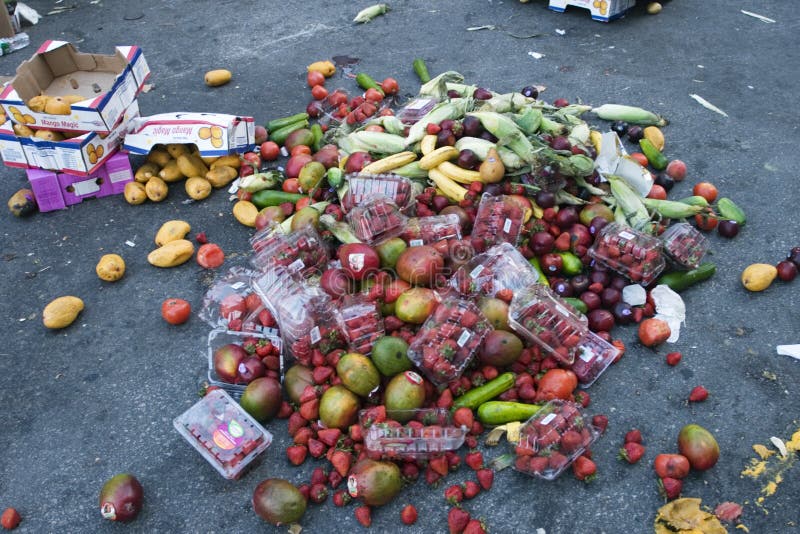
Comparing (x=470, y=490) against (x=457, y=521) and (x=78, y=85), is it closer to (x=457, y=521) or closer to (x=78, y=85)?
(x=457, y=521)

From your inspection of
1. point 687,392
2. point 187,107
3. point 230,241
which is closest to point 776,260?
point 687,392

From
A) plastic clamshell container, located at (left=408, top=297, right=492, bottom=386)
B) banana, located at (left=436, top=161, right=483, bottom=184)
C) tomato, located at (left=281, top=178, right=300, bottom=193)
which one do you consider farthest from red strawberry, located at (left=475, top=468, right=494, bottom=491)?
tomato, located at (left=281, top=178, right=300, bottom=193)

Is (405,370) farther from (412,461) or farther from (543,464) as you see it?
(543,464)

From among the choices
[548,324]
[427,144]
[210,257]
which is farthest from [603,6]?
[210,257]

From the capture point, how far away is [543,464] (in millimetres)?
3311

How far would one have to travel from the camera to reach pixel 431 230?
448 cm

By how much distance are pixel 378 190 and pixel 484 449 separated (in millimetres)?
2183

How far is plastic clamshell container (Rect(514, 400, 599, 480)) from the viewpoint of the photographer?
3.32 meters

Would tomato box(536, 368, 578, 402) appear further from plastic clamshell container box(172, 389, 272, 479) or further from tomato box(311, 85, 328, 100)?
tomato box(311, 85, 328, 100)

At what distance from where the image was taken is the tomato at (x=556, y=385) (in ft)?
12.0

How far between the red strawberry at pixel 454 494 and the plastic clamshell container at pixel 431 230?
69.0 inches

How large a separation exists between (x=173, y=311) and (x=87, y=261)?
1300 millimetres

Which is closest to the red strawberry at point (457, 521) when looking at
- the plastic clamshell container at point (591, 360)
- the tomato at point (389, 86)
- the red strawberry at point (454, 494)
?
the red strawberry at point (454, 494)

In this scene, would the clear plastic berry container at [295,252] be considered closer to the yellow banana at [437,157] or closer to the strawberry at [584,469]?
the yellow banana at [437,157]
